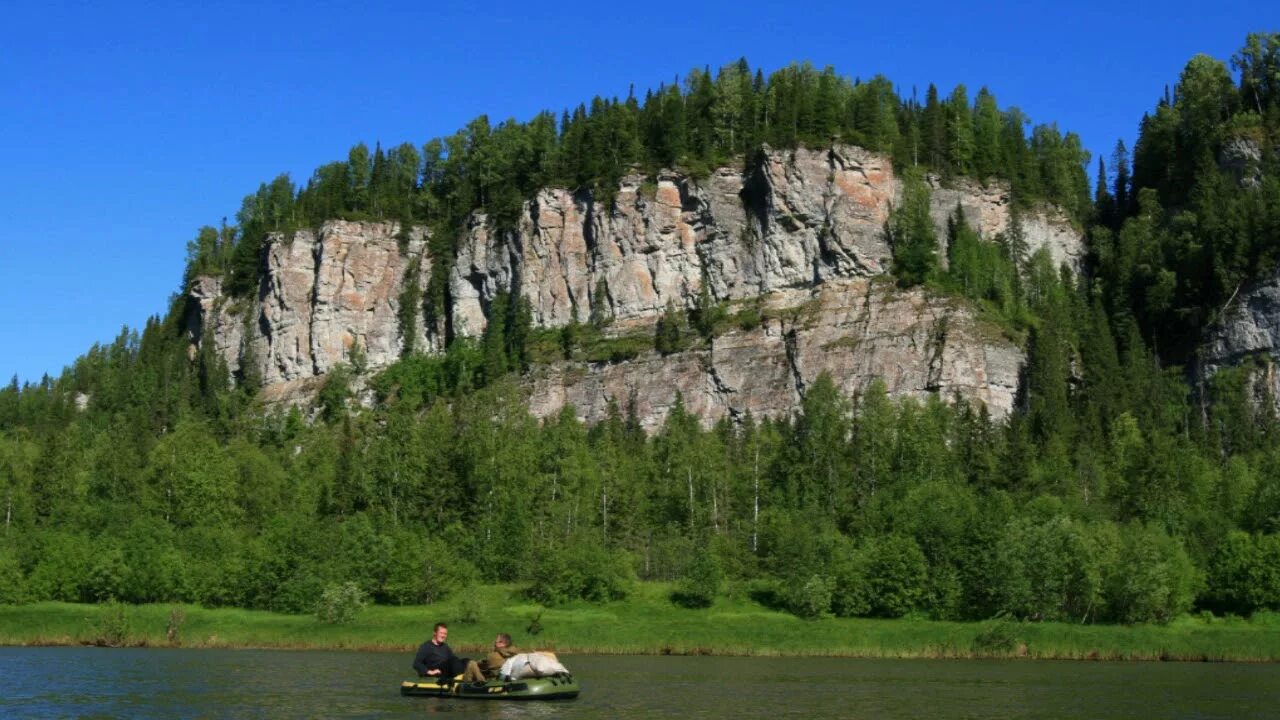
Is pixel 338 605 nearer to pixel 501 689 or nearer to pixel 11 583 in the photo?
pixel 11 583

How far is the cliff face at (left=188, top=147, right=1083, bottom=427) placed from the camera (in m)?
137

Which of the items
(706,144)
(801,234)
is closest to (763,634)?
(801,234)

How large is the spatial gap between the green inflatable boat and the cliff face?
9637 centimetres

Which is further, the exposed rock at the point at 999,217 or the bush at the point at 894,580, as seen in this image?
the exposed rock at the point at 999,217

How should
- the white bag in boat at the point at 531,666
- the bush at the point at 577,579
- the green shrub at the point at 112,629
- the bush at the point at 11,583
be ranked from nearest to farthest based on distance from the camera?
1. the white bag in boat at the point at 531,666
2. the green shrub at the point at 112,629
3. the bush at the point at 11,583
4. the bush at the point at 577,579

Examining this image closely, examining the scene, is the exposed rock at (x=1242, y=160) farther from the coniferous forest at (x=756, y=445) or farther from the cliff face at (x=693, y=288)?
the cliff face at (x=693, y=288)

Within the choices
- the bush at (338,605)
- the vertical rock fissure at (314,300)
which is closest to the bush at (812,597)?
the bush at (338,605)

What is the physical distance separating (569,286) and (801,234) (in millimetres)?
29333

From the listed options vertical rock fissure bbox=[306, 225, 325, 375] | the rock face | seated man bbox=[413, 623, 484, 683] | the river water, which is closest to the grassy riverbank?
the river water

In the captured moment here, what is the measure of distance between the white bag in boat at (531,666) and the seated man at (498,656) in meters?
0.85

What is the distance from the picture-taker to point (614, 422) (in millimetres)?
129375

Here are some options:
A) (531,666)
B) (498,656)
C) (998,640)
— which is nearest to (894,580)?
(998,640)

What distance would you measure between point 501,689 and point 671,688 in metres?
6.88

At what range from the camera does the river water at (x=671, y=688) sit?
38.3m
